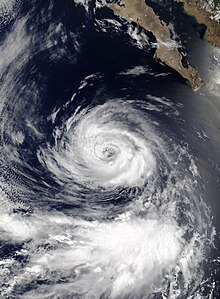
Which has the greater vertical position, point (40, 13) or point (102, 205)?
point (40, 13)

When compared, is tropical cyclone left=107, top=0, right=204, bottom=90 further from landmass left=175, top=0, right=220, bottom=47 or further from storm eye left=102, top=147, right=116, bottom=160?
storm eye left=102, top=147, right=116, bottom=160

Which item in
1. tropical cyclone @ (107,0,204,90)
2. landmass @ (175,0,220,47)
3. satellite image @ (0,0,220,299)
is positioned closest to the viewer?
satellite image @ (0,0,220,299)

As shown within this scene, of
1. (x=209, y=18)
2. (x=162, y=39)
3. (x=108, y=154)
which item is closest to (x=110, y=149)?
(x=108, y=154)

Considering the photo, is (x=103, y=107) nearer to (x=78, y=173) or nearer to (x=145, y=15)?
(x=78, y=173)

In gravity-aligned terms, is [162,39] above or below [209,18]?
below

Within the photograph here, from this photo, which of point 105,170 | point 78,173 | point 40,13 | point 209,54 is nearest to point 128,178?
point 105,170

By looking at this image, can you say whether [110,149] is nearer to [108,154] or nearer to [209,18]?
[108,154]

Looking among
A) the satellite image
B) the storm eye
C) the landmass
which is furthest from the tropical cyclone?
the storm eye
